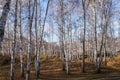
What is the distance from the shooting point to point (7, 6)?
7.04 m

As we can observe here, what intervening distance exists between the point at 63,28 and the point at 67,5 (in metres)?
3.16

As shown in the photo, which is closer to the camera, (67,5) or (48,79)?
(48,79)

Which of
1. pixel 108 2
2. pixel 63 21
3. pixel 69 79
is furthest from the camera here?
pixel 108 2

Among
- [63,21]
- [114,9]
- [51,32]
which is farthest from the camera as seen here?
[51,32]

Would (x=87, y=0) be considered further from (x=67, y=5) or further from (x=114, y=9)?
(x=114, y=9)

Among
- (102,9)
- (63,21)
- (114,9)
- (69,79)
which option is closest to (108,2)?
(102,9)

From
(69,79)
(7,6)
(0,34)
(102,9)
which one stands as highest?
(102,9)

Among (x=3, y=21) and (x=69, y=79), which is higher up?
(x=3, y=21)

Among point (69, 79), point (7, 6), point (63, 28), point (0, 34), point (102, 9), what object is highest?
point (102, 9)

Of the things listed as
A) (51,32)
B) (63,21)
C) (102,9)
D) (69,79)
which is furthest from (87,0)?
(51,32)

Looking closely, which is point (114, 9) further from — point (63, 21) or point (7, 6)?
point (7, 6)

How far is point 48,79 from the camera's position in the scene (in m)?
25.4

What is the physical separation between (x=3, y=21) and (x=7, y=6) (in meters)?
0.46

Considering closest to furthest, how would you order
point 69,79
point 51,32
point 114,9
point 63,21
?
point 69,79 < point 63,21 < point 114,9 < point 51,32
